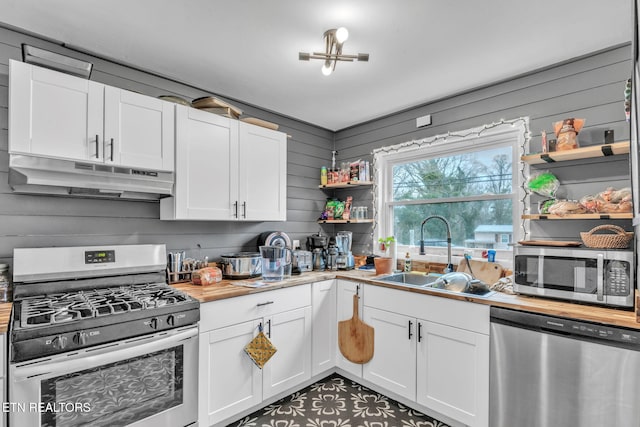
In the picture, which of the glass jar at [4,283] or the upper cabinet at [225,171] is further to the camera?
the upper cabinet at [225,171]

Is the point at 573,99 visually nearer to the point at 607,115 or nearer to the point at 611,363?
the point at 607,115

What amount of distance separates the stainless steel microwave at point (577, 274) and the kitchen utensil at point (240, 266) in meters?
1.89

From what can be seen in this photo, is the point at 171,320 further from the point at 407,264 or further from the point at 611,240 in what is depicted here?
the point at 611,240

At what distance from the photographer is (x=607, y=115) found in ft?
6.89

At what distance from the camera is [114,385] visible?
1.64 metres

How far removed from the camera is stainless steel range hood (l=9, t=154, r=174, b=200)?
174 centimetres

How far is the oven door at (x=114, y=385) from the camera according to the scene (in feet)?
4.61

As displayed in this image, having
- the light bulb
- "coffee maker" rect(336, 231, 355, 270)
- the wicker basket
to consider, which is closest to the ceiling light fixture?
the light bulb

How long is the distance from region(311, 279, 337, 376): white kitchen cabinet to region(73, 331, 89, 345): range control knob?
156cm

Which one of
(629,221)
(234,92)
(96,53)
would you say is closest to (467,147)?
(629,221)

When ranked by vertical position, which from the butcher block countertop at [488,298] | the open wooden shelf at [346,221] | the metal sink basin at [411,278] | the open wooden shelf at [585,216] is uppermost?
the open wooden shelf at [585,216]

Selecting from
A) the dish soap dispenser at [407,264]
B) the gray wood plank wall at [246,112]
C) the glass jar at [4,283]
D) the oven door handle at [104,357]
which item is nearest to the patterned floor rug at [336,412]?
the oven door handle at [104,357]

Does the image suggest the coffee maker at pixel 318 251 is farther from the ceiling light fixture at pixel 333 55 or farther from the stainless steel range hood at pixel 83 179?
the ceiling light fixture at pixel 333 55

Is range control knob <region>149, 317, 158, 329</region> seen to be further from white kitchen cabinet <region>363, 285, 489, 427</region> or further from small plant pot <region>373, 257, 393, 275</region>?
small plant pot <region>373, 257, 393, 275</region>
